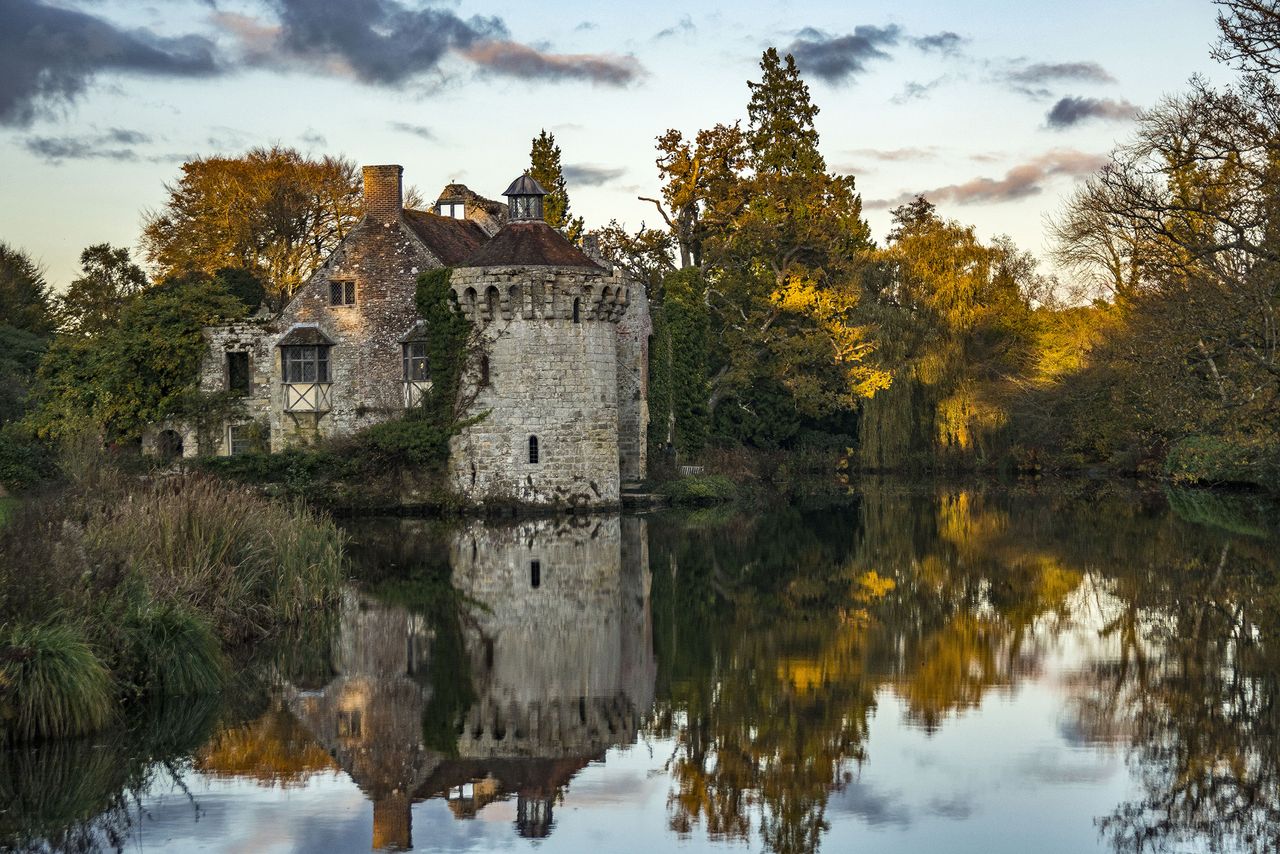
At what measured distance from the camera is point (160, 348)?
122 ft

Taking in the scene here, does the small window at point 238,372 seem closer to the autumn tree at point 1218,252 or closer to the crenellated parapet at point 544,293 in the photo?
the crenellated parapet at point 544,293

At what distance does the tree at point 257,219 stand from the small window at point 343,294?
1160 cm

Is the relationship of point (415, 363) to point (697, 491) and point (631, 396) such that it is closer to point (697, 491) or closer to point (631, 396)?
point (631, 396)

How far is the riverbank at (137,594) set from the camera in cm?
1090

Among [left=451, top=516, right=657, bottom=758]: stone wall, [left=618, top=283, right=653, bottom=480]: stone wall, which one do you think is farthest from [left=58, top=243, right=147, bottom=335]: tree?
[left=451, top=516, right=657, bottom=758]: stone wall

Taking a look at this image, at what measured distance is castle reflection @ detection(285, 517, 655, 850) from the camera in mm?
10406

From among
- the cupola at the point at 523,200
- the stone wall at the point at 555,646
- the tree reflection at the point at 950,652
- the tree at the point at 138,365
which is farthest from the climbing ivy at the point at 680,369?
the stone wall at the point at 555,646

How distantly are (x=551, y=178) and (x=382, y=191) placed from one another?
1655cm

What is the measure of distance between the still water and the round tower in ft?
35.5

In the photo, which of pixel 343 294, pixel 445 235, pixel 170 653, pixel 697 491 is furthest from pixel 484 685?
pixel 445 235

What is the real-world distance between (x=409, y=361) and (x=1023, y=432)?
2030 centimetres

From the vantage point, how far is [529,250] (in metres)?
33.0

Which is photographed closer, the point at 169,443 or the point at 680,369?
the point at 169,443

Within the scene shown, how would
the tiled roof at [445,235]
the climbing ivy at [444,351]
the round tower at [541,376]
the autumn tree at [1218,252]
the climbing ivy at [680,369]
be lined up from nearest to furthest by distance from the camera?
the autumn tree at [1218,252], the round tower at [541,376], the climbing ivy at [444,351], the tiled roof at [445,235], the climbing ivy at [680,369]
